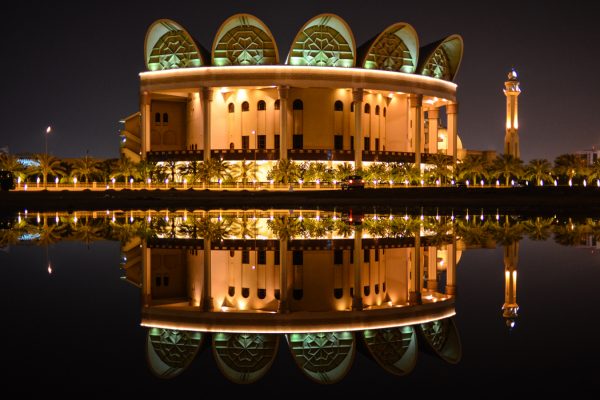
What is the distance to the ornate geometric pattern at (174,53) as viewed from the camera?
62812mm

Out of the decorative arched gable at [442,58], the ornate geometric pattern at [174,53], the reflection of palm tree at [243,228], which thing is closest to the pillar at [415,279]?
the reflection of palm tree at [243,228]

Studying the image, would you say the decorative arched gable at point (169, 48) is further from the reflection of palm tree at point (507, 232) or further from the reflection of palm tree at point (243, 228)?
the reflection of palm tree at point (507, 232)

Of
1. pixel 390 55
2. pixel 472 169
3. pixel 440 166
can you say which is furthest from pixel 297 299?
pixel 472 169

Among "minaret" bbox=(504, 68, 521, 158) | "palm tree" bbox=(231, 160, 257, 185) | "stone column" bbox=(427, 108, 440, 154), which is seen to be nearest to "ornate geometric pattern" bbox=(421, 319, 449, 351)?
"palm tree" bbox=(231, 160, 257, 185)

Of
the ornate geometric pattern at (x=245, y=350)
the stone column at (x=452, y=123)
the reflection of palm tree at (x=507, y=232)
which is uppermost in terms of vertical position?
the stone column at (x=452, y=123)

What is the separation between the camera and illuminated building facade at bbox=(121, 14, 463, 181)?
198ft

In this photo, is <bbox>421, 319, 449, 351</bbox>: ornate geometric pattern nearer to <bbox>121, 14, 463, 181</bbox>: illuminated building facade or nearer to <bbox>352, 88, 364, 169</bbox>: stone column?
<bbox>121, 14, 463, 181</bbox>: illuminated building facade

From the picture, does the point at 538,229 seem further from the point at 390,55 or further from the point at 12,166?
the point at 12,166

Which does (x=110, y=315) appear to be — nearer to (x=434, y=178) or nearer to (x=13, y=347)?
(x=13, y=347)

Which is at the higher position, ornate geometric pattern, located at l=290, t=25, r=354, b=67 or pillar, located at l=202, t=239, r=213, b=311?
ornate geometric pattern, located at l=290, t=25, r=354, b=67

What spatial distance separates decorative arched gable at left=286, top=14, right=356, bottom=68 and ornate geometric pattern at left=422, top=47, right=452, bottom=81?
1118cm

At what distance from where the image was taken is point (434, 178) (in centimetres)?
6706

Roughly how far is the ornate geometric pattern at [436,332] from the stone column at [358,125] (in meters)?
54.2

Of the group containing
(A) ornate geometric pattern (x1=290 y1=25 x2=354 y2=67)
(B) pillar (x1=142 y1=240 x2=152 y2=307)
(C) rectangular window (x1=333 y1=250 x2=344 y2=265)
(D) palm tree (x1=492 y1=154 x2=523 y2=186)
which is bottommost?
(B) pillar (x1=142 y1=240 x2=152 y2=307)
